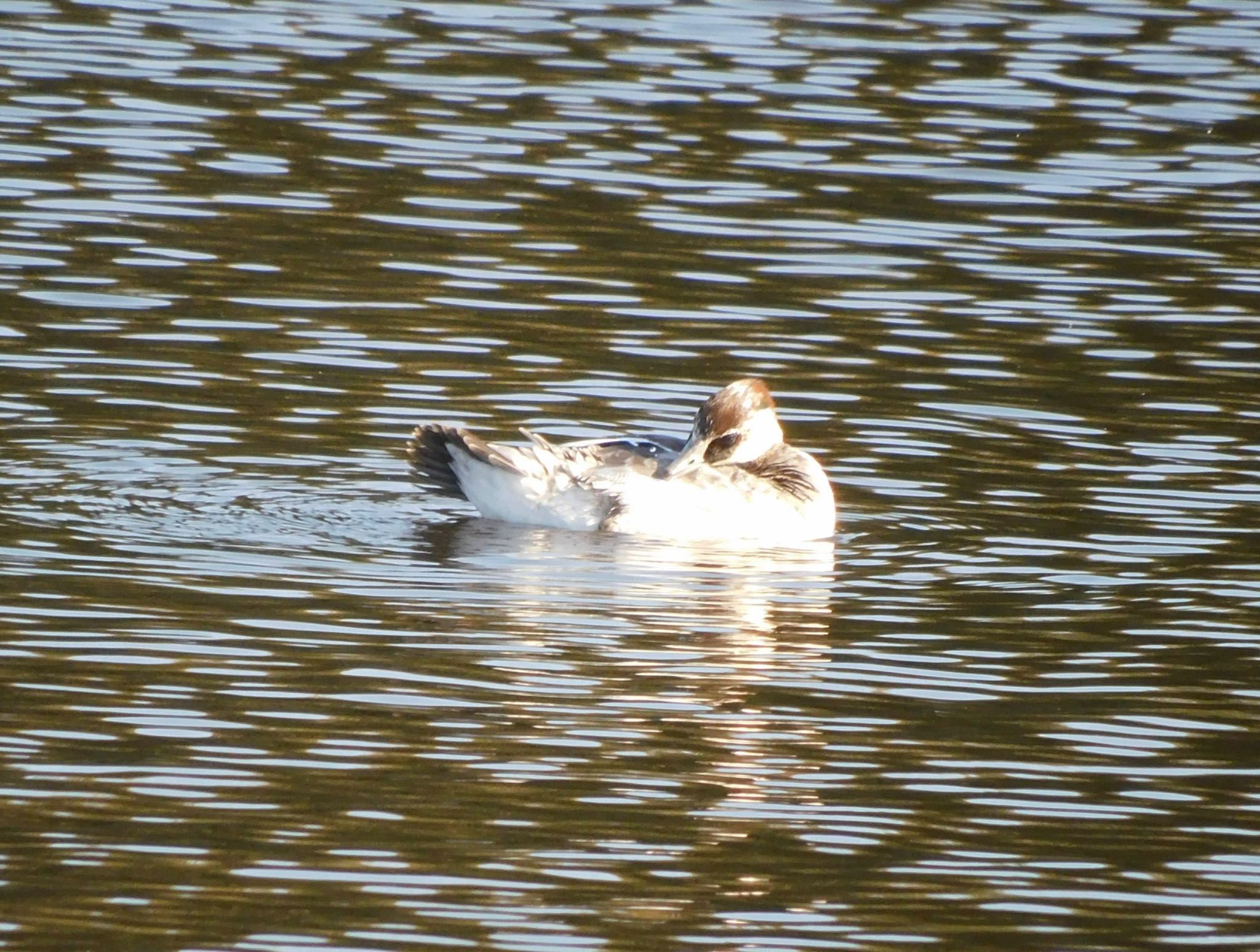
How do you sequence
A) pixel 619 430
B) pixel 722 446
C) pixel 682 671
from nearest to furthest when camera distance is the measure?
pixel 682 671 → pixel 722 446 → pixel 619 430

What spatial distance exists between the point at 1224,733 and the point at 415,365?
677 centimetres

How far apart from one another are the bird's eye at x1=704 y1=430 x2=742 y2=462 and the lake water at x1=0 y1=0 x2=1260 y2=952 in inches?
25.5

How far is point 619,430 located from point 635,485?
5.69 ft

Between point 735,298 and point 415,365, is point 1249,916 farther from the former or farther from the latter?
point 735,298

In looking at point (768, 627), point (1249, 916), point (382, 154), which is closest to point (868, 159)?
point (382, 154)

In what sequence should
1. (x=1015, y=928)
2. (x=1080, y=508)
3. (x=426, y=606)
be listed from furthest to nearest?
(x=1080, y=508)
(x=426, y=606)
(x=1015, y=928)

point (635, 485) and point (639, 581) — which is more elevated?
point (635, 485)

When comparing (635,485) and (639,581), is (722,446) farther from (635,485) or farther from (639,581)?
(639,581)

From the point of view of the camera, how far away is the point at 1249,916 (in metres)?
7.91

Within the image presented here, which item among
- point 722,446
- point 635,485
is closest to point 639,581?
point 635,485

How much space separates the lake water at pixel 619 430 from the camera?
8094 mm

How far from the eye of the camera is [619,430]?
14.4 metres

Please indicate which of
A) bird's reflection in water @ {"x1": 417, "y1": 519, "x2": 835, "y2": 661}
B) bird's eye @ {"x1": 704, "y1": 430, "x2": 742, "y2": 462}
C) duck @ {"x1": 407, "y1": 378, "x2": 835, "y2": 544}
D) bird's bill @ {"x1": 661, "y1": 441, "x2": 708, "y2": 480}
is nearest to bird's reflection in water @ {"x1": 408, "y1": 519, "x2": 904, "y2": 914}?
bird's reflection in water @ {"x1": 417, "y1": 519, "x2": 835, "y2": 661}

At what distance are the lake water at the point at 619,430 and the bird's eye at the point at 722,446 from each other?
2.12 feet
